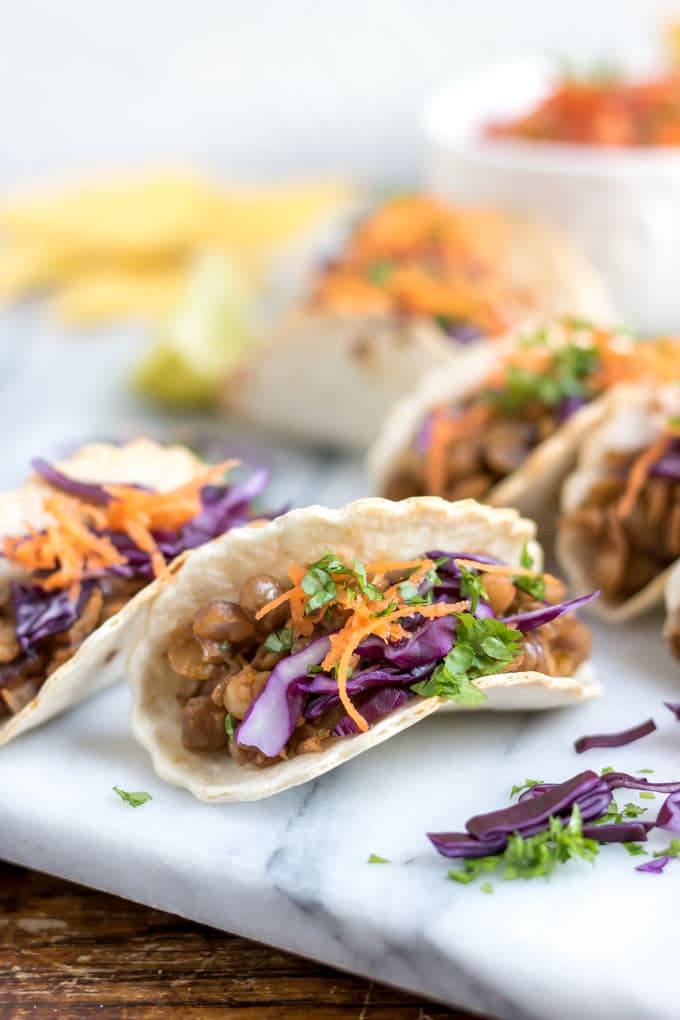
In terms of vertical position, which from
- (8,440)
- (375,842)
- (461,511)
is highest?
(461,511)

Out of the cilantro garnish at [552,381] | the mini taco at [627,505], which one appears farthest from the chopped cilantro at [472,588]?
the cilantro garnish at [552,381]

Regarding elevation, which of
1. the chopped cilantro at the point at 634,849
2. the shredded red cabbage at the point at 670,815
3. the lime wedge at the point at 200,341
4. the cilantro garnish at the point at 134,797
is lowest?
the lime wedge at the point at 200,341

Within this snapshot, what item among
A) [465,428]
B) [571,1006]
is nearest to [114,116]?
[465,428]

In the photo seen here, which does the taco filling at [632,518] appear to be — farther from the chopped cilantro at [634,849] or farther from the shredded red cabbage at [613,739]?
the chopped cilantro at [634,849]

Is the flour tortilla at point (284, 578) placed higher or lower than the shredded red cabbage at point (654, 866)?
higher

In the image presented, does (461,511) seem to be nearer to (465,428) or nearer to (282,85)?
(465,428)

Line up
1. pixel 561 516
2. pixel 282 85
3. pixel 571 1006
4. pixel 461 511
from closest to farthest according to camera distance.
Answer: pixel 571 1006 → pixel 461 511 → pixel 561 516 → pixel 282 85

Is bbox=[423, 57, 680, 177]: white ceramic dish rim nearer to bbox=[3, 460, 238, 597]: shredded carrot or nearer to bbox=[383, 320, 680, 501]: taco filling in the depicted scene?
bbox=[383, 320, 680, 501]: taco filling

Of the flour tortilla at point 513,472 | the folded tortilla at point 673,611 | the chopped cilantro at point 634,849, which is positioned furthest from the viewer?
the flour tortilla at point 513,472
